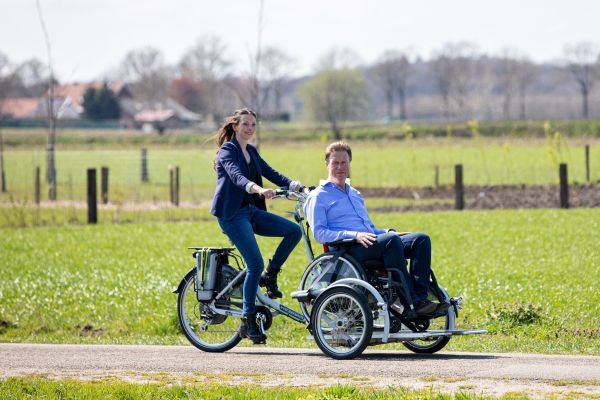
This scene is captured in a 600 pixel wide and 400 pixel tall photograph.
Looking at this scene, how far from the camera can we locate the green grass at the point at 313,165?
4162 cm

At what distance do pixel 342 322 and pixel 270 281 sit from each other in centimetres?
121

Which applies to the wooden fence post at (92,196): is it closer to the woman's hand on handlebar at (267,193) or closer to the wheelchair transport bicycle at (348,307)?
the wheelchair transport bicycle at (348,307)

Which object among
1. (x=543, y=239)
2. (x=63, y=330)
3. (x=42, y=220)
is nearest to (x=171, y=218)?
(x=42, y=220)

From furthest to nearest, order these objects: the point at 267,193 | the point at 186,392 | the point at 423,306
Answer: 1. the point at 267,193
2. the point at 423,306
3. the point at 186,392

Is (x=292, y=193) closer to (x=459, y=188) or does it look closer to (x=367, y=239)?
(x=367, y=239)

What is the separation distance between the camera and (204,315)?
1184 cm

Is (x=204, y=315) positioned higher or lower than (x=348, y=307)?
lower

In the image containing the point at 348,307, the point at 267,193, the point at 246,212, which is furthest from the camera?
the point at 246,212

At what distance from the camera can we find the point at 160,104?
16600cm

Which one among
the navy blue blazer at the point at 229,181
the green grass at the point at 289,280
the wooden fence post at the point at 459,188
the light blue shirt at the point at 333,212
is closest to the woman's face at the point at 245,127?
the navy blue blazer at the point at 229,181

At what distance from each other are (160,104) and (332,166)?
15676cm

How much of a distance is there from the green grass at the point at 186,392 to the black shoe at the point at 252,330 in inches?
76.3

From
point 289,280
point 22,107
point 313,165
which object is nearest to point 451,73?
point 22,107

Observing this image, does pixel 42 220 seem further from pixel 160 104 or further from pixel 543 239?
pixel 160 104
